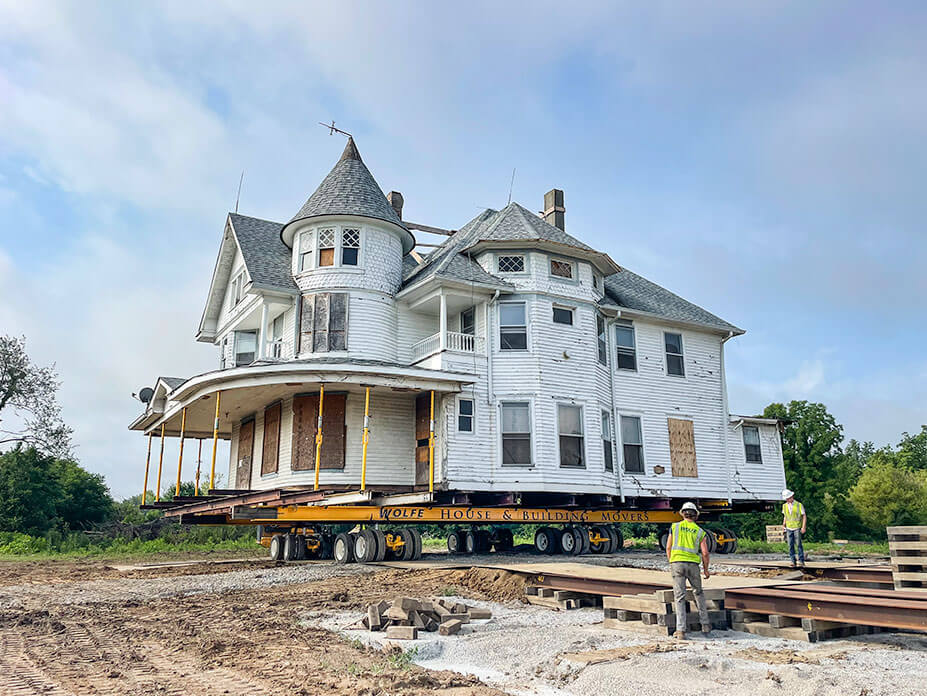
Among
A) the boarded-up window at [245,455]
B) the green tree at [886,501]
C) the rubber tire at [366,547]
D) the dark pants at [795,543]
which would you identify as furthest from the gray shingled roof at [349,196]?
the green tree at [886,501]

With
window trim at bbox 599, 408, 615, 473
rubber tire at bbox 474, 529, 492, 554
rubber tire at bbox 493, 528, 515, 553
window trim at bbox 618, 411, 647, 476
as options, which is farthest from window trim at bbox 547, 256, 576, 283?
rubber tire at bbox 474, 529, 492, 554

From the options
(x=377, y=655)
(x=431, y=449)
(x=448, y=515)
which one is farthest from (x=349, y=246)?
(x=377, y=655)

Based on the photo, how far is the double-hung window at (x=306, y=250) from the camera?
2464 cm

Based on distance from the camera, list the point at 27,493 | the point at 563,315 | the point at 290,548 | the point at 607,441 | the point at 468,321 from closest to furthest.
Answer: the point at 290,548 → the point at 563,315 → the point at 607,441 → the point at 468,321 → the point at 27,493

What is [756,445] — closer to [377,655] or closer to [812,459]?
[812,459]

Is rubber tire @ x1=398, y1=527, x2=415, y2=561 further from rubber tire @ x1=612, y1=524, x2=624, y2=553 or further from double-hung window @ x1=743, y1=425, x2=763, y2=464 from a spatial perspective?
double-hung window @ x1=743, y1=425, x2=763, y2=464

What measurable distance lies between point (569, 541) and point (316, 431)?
8333mm

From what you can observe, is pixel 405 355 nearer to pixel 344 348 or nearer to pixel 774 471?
pixel 344 348

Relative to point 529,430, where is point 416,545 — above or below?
below

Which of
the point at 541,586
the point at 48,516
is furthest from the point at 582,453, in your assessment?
the point at 48,516

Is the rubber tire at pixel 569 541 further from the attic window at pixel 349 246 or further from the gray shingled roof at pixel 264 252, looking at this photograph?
the gray shingled roof at pixel 264 252

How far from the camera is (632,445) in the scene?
82.9 ft

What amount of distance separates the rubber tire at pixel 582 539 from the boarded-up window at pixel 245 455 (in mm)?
11063

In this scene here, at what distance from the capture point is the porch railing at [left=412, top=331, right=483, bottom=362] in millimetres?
23078
